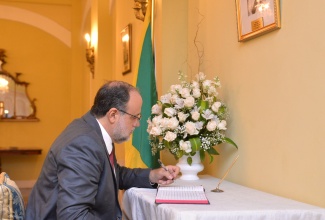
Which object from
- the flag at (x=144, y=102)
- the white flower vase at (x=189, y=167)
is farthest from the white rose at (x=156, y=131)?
the flag at (x=144, y=102)

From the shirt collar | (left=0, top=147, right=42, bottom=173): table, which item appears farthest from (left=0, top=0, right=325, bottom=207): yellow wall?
(left=0, top=147, right=42, bottom=173): table

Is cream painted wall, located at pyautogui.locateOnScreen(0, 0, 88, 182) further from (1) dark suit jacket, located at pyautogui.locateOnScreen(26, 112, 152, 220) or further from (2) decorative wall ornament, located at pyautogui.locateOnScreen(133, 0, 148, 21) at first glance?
(1) dark suit jacket, located at pyautogui.locateOnScreen(26, 112, 152, 220)

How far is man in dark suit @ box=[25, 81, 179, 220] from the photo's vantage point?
72.8 inches

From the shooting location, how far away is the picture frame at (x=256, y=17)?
243 centimetres

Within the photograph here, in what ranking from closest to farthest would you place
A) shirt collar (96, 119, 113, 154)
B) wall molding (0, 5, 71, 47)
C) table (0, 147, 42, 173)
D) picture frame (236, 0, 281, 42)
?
shirt collar (96, 119, 113, 154)
picture frame (236, 0, 281, 42)
table (0, 147, 42, 173)
wall molding (0, 5, 71, 47)

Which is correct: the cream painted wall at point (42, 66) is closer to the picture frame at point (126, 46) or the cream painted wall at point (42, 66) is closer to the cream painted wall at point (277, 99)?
the picture frame at point (126, 46)

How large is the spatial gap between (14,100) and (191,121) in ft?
25.1

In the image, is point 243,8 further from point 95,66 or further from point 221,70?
point 95,66

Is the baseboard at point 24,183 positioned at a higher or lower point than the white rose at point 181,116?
lower

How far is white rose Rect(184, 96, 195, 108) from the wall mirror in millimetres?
7622

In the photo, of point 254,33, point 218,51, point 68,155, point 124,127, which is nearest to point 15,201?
point 68,155

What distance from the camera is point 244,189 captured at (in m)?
2.57

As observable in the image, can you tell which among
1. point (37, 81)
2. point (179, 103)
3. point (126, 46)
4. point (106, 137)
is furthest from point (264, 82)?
point (37, 81)

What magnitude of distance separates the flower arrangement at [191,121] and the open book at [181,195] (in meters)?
0.39
